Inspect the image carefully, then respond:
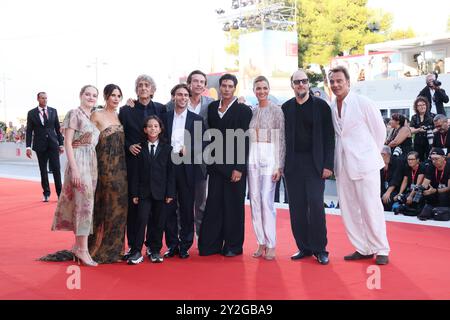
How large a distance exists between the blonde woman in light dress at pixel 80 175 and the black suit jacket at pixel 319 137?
5.80ft

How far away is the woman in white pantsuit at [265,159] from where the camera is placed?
5.43 meters

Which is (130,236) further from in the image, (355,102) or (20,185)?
(20,185)

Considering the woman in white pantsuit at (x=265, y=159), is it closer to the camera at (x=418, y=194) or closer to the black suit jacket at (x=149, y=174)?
the black suit jacket at (x=149, y=174)

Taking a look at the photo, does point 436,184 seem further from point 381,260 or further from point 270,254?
point 270,254

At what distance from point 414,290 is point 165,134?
2.55 meters

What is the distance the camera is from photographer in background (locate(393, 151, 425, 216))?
7707mm

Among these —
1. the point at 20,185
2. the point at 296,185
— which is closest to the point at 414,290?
the point at 296,185

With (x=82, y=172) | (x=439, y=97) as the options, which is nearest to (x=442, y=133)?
(x=439, y=97)

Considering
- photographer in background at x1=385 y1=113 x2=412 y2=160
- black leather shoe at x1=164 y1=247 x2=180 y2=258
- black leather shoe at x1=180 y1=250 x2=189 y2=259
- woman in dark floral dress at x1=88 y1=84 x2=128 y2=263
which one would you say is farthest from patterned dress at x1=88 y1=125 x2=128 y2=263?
photographer in background at x1=385 y1=113 x2=412 y2=160

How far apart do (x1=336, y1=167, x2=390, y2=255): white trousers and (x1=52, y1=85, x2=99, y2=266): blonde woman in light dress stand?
231cm

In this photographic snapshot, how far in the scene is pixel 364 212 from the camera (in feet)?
17.3

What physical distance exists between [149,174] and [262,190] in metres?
1.08

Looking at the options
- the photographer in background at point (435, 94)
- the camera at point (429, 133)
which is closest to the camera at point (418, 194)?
the camera at point (429, 133)
